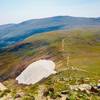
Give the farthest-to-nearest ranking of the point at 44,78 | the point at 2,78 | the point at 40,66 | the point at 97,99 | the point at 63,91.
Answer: the point at 2,78 < the point at 40,66 < the point at 44,78 < the point at 63,91 < the point at 97,99

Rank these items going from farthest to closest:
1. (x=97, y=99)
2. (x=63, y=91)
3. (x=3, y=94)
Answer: (x=3, y=94) → (x=63, y=91) → (x=97, y=99)

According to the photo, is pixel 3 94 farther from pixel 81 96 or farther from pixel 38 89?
pixel 81 96

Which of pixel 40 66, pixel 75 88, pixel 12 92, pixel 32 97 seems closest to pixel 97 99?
pixel 75 88

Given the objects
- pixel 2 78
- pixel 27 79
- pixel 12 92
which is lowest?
pixel 2 78

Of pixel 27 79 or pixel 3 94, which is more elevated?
pixel 3 94

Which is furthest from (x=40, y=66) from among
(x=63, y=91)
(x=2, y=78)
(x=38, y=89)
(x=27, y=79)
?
(x=2, y=78)

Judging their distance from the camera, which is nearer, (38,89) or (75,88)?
(75,88)

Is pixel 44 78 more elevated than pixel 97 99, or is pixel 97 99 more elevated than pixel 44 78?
pixel 97 99

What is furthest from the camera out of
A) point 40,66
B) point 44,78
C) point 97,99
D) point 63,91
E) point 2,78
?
point 2,78

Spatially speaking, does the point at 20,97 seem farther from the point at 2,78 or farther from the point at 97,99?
the point at 2,78
